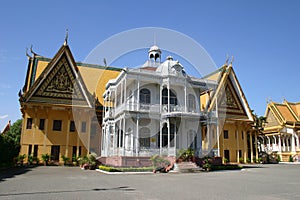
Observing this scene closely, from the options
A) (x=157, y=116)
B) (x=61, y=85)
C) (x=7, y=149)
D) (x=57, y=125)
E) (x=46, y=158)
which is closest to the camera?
(x=7, y=149)

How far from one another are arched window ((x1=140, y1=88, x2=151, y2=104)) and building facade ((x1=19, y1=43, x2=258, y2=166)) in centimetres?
9

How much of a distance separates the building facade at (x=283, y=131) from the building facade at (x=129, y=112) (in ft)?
30.0

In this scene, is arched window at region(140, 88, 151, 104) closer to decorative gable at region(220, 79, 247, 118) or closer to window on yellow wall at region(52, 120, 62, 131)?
window on yellow wall at region(52, 120, 62, 131)

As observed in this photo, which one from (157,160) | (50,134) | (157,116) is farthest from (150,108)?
(50,134)

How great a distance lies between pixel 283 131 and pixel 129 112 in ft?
111

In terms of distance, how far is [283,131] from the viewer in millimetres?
42938

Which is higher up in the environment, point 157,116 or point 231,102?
point 231,102

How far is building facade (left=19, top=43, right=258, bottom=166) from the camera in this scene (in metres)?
21.6

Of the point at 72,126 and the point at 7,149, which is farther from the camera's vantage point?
the point at 72,126

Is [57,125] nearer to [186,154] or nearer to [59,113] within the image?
[59,113]

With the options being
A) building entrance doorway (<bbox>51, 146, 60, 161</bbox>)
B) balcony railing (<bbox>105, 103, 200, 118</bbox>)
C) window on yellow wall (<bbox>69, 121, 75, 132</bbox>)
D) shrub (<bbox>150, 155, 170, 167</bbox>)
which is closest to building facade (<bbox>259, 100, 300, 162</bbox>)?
balcony railing (<bbox>105, 103, 200, 118</bbox>)

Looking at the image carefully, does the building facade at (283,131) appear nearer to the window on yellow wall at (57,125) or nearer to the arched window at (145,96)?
the arched window at (145,96)

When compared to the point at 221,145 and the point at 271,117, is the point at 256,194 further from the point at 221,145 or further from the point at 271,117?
the point at 271,117

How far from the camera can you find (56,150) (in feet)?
89.2
